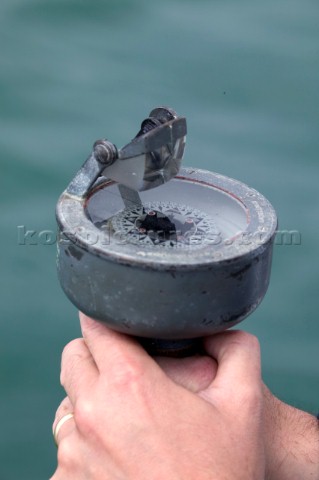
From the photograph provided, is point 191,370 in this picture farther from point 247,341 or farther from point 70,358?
point 70,358

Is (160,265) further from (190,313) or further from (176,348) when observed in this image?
(176,348)

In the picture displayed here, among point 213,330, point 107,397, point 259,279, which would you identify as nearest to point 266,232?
point 259,279

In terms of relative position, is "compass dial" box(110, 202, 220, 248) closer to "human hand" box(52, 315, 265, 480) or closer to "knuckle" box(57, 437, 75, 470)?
"human hand" box(52, 315, 265, 480)

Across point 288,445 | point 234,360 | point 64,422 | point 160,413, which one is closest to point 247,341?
point 234,360

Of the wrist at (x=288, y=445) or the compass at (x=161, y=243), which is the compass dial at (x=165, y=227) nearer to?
the compass at (x=161, y=243)

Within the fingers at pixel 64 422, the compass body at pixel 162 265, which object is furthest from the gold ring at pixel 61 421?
the compass body at pixel 162 265

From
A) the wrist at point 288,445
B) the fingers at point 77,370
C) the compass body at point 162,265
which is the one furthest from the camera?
the wrist at point 288,445

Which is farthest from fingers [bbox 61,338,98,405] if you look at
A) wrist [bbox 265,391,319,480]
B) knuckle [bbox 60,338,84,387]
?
wrist [bbox 265,391,319,480]
